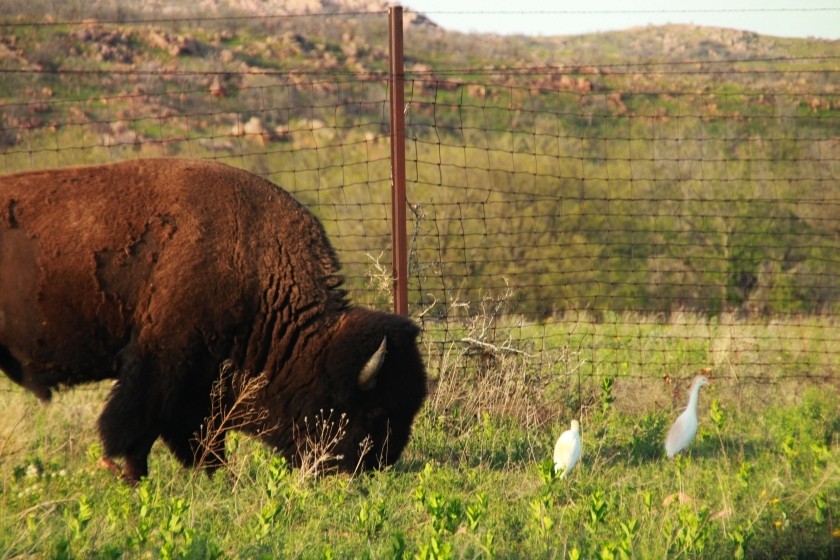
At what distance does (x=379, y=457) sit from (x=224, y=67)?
1218 inches

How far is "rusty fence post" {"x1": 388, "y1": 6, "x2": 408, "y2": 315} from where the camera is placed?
8531 mm

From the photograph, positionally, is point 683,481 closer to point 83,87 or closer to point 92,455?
point 92,455

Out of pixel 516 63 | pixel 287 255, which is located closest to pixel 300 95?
pixel 516 63

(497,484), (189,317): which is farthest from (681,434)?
(189,317)

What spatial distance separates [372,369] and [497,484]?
106 centimetres

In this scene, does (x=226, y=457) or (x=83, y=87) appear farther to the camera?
(x=83, y=87)

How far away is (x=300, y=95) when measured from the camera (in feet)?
112

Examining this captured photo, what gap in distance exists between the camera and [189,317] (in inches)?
265

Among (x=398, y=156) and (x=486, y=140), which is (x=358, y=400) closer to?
(x=398, y=156)

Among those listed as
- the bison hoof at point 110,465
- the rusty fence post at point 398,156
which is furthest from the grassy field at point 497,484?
the rusty fence post at point 398,156

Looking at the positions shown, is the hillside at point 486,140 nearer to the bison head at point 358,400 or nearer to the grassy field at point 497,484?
the grassy field at point 497,484

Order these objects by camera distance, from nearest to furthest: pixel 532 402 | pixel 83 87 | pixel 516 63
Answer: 1. pixel 532 402
2. pixel 83 87
3. pixel 516 63

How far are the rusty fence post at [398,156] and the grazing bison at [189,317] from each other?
4.33 feet

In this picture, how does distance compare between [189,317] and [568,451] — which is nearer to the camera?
[189,317]
